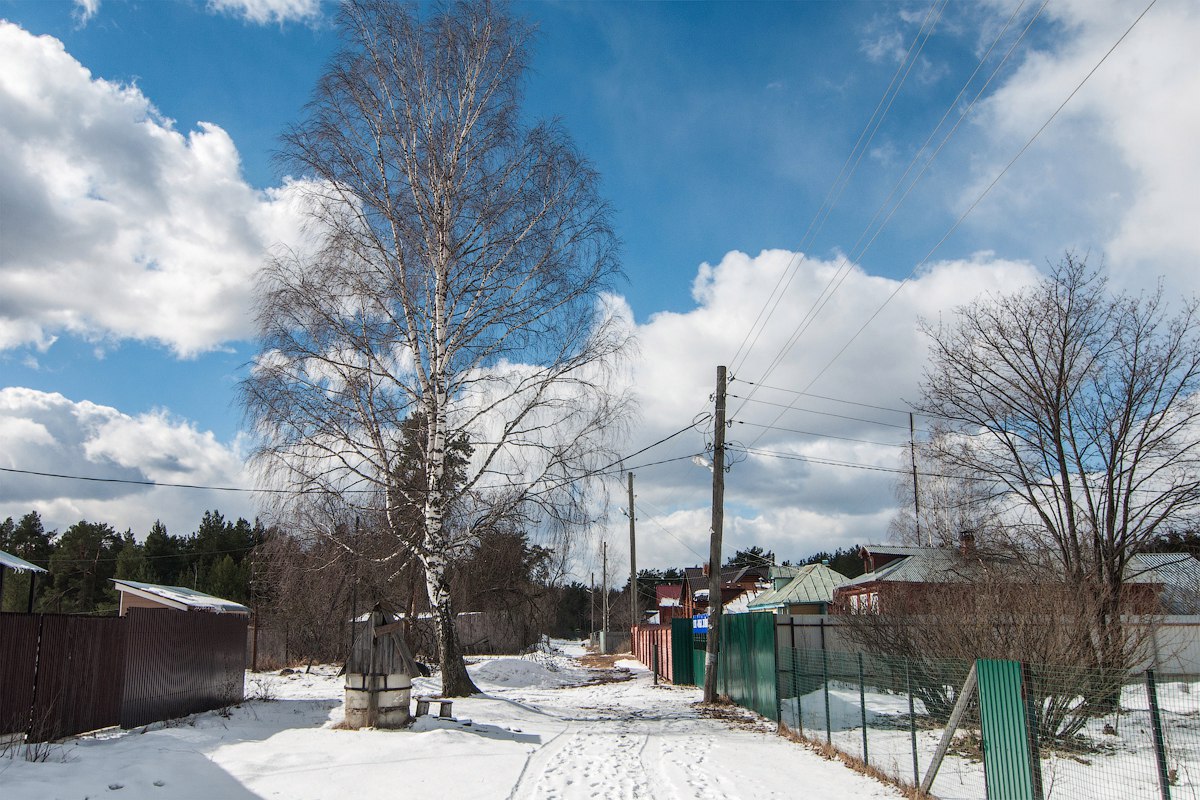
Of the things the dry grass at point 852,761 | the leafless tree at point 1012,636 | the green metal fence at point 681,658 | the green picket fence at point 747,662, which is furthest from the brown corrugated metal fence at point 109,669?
the green metal fence at point 681,658

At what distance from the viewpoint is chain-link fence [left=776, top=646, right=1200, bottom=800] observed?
7754 millimetres

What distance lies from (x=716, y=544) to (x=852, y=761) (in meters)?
8.60

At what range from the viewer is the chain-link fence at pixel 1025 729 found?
775 centimetres

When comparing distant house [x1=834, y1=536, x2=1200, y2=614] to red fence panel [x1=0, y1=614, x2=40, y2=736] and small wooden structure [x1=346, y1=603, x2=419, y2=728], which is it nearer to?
small wooden structure [x1=346, y1=603, x2=419, y2=728]

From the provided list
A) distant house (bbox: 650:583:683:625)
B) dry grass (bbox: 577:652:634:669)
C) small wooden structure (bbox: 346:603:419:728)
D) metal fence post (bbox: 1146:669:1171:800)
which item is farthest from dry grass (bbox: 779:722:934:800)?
distant house (bbox: 650:583:683:625)

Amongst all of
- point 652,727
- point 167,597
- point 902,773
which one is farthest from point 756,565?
point 902,773

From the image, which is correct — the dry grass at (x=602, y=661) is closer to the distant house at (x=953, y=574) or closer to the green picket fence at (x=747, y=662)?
the distant house at (x=953, y=574)

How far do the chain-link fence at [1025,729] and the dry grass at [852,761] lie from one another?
89 millimetres

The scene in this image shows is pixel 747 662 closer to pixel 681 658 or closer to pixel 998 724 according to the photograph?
pixel 681 658

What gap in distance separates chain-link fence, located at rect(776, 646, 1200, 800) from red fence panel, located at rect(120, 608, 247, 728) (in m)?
10.4

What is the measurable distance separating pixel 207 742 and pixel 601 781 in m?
5.33

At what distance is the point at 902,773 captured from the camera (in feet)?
32.4

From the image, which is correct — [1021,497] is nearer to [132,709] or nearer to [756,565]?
[132,709]

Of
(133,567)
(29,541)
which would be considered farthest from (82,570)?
(29,541)
